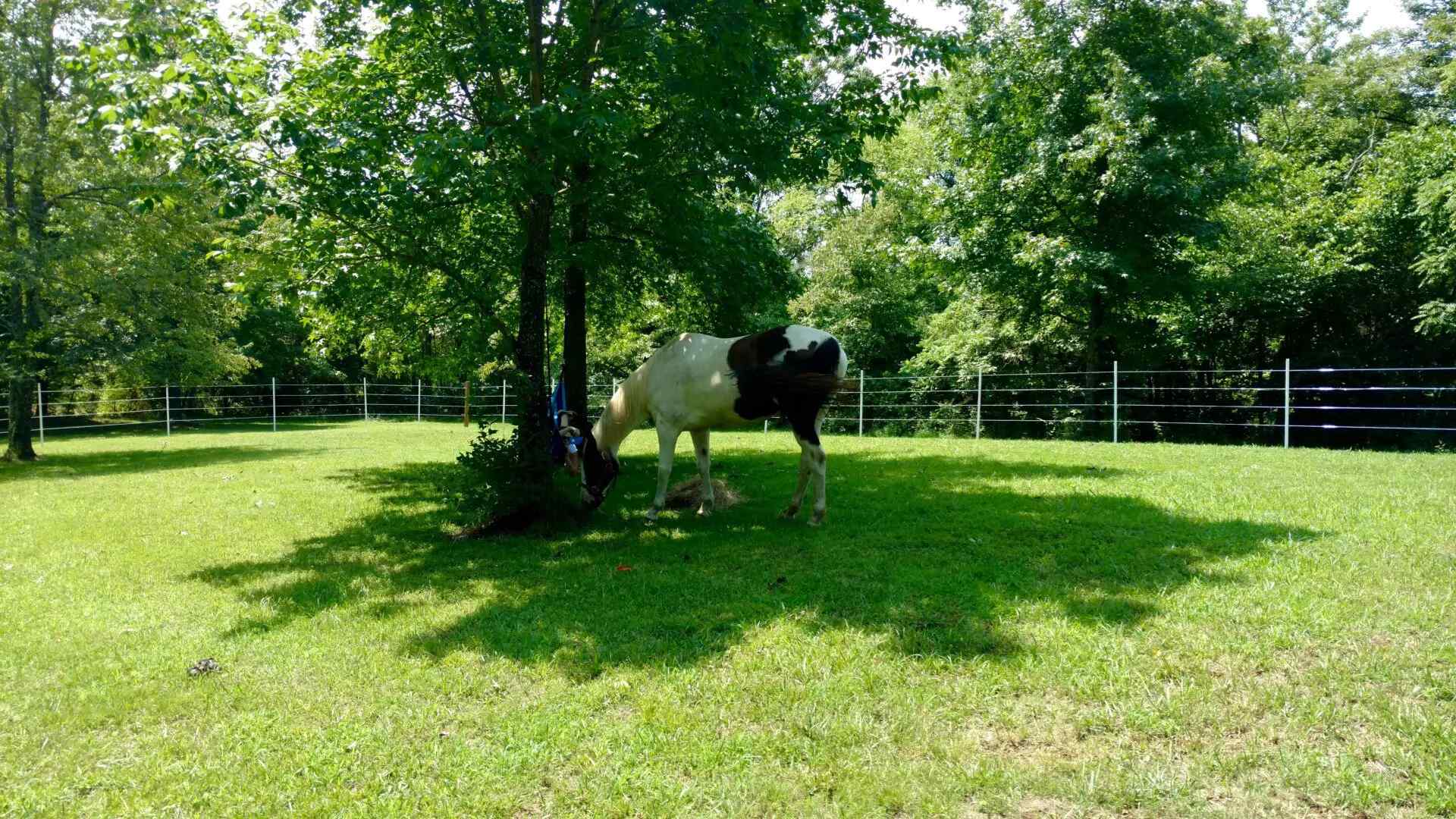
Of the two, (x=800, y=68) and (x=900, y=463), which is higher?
(x=800, y=68)

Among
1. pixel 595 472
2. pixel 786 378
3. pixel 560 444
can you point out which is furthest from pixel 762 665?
pixel 560 444

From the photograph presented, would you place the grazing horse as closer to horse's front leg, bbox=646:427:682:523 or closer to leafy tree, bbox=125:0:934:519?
horse's front leg, bbox=646:427:682:523

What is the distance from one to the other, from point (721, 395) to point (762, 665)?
408 centimetres

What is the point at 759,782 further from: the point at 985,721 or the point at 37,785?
the point at 37,785

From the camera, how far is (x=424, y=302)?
11.3 m

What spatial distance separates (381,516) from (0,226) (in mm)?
11885

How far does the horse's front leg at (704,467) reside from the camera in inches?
311

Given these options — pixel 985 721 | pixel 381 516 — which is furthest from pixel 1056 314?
pixel 985 721

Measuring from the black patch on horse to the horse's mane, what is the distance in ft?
3.84

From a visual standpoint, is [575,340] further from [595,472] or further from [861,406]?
[861,406]

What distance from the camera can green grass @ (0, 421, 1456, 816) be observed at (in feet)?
8.72

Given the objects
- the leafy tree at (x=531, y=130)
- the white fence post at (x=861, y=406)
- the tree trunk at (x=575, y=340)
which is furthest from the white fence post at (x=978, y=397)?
the tree trunk at (x=575, y=340)

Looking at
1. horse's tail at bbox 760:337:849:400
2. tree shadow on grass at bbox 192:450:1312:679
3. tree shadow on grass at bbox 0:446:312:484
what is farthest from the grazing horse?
tree shadow on grass at bbox 0:446:312:484

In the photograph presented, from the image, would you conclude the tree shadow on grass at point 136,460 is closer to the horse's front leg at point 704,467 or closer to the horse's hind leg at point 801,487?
the horse's front leg at point 704,467
